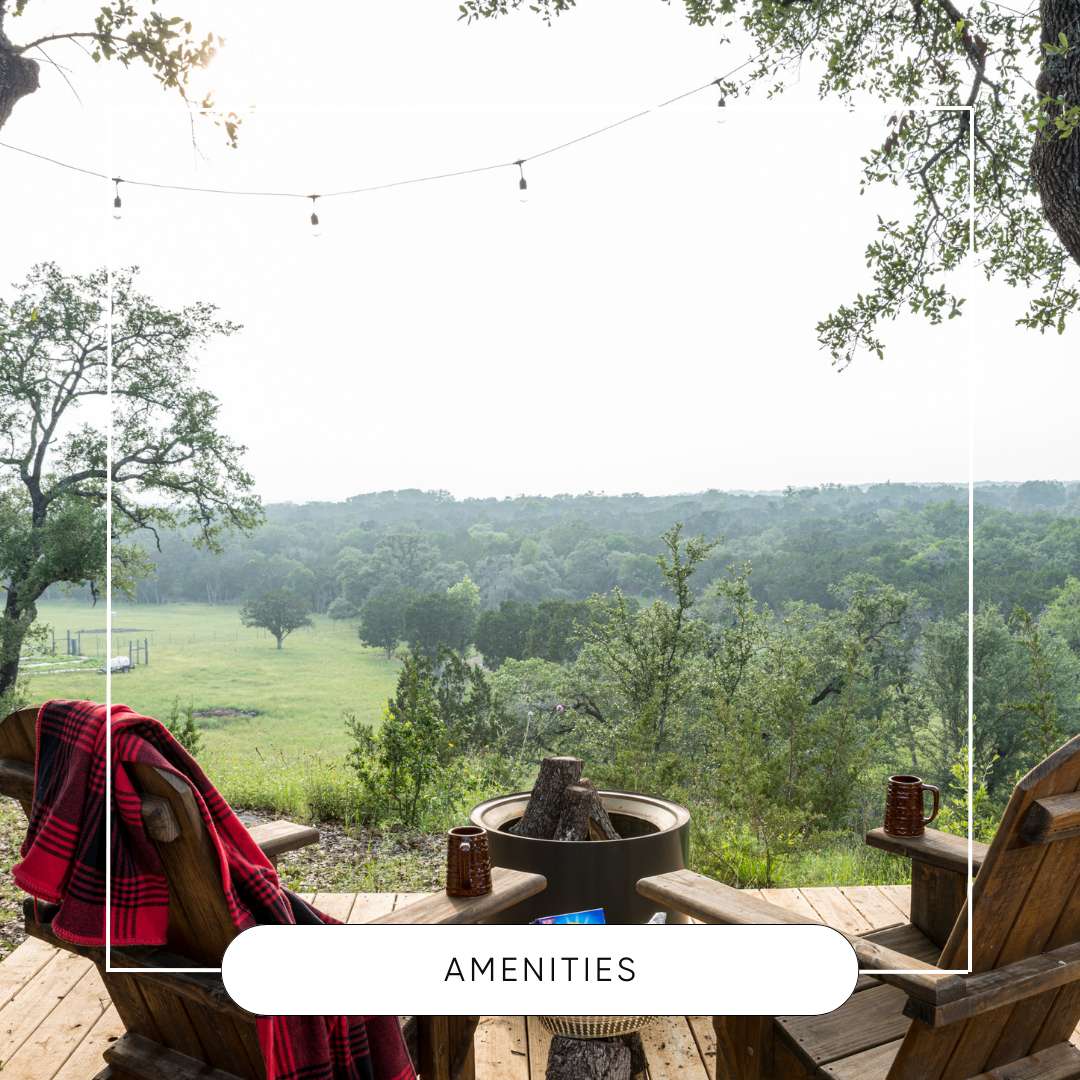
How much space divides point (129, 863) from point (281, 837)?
54 centimetres

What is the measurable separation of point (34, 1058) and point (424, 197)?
324cm

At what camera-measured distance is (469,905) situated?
148 centimetres

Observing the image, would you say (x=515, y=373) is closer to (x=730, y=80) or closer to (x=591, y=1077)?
(x=730, y=80)

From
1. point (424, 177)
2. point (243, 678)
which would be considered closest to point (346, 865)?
point (424, 177)

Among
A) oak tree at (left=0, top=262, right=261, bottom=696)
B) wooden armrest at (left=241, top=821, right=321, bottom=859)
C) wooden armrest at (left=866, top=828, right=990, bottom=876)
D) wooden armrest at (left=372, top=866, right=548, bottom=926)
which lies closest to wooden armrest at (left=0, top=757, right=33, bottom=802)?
wooden armrest at (left=241, top=821, right=321, bottom=859)

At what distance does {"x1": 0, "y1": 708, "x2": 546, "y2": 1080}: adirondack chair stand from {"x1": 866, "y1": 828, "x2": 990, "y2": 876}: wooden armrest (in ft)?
2.53

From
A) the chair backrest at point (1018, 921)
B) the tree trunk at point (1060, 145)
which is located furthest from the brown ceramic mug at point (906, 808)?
the tree trunk at point (1060, 145)

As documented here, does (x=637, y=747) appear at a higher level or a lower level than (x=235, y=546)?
lower

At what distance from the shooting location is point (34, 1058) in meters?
1.93

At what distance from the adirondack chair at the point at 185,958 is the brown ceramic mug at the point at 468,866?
0.10 feet

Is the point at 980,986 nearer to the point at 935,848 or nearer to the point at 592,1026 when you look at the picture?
the point at 935,848

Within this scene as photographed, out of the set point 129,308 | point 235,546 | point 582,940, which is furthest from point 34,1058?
point 129,308

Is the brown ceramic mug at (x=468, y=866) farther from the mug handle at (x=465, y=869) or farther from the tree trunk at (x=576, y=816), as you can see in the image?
the tree trunk at (x=576, y=816)

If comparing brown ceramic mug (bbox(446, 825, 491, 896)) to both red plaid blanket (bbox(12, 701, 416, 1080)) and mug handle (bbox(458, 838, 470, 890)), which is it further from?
red plaid blanket (bbox(12, 701, 416, 1080))
